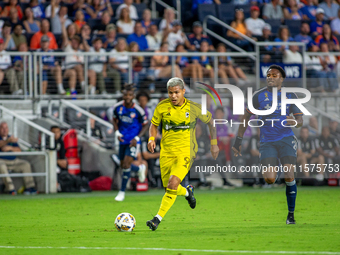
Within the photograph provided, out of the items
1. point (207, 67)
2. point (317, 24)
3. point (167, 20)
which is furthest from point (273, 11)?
point (207, 67)

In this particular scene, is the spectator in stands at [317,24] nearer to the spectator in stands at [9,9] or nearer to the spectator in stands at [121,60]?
the spectator in stands at [121,60]

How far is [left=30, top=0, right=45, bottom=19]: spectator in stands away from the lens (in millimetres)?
19672

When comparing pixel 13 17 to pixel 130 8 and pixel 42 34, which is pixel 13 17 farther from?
pixel 130 8

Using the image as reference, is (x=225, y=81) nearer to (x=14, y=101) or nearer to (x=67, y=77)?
(x=67, y=77)

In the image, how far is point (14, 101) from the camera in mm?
17875

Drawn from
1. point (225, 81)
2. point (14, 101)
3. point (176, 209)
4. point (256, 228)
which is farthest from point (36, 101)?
point (256, 228)

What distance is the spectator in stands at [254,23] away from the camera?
70.9 feet

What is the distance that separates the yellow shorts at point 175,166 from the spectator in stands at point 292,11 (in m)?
15.2

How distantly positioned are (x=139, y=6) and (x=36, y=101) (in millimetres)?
6096

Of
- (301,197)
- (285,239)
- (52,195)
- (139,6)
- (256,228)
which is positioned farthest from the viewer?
(139,6)

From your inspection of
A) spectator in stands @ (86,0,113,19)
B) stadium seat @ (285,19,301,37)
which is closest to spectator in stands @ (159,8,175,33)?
spectator in stands @ (86,0,113,19)

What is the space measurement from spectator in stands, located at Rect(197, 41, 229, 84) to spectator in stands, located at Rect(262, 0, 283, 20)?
14.0 ft

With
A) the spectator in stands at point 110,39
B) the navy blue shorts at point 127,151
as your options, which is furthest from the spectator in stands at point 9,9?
the navy blue shorts at point 127,151

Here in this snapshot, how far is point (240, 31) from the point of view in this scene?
69.4ft
